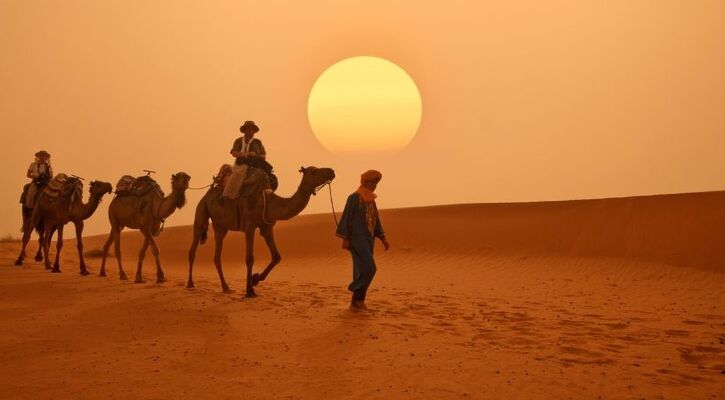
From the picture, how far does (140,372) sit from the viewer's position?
690cm

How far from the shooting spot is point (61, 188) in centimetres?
1564

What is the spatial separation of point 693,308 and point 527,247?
11.2 metres

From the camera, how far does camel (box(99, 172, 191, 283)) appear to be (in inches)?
535

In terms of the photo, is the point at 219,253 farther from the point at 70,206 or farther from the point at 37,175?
the point at 37,175

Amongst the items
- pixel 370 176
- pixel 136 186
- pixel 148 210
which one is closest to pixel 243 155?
pixel 370 176

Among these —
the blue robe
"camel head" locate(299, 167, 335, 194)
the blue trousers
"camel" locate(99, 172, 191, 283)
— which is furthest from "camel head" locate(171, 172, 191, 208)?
the blue trousers

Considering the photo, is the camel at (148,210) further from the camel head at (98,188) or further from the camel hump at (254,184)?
the camel hump at (254,184)

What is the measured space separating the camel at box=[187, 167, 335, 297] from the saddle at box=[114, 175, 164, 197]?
165 cm

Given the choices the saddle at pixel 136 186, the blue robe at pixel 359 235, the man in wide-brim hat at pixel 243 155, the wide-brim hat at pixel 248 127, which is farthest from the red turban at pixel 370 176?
the saddle at pixel 136 186

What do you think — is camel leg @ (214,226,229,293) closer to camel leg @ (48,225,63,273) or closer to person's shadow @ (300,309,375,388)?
person's shadow @ (300,309,375,388)

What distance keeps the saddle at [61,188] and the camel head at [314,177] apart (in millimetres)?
6842

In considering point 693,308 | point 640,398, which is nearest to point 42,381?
point 640,398

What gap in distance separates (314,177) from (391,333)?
3.38 m

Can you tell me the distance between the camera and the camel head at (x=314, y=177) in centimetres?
1141
